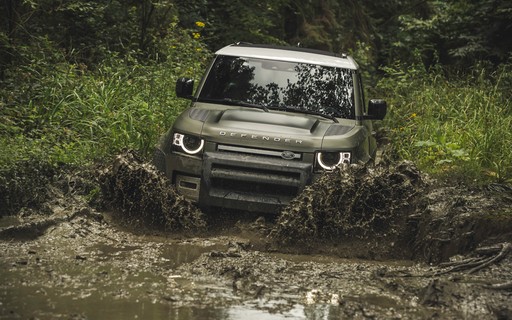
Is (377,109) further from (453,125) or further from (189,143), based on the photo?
(453,125)

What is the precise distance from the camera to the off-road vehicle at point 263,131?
8.29m

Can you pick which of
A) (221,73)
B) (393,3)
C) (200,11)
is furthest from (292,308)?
(393,3)

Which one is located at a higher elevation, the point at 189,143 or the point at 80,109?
the point at 189,143

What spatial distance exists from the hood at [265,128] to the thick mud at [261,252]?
1.44 feet

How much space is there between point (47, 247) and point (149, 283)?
152 centimetres

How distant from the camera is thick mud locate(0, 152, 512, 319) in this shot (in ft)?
20.0

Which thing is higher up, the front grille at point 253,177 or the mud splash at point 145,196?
the front grille at point 253,177

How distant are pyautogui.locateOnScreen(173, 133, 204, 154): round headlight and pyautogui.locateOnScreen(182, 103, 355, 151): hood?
85 millimetres

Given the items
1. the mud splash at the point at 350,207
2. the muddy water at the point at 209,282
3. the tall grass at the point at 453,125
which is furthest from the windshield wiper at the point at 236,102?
the tall grass at the point at 453,125

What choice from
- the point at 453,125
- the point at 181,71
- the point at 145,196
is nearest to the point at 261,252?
the point at 145,196

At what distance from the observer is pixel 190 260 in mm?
7520

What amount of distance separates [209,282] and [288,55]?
12.2ft

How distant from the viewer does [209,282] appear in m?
6.69

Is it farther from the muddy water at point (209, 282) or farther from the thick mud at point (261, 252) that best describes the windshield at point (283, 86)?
the muddy water at point (209, 282)
